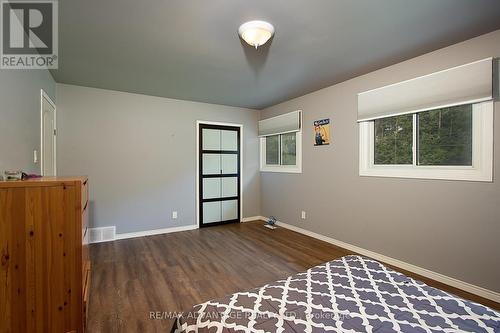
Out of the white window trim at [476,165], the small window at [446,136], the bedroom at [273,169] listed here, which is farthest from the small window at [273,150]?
the small window at [446,136]

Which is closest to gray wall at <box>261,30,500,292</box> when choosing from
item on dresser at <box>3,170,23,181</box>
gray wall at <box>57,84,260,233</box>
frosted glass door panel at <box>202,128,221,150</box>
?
frosted glass door panel at <box>202,128,221,150</box>

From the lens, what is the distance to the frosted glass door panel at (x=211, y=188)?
4.74m

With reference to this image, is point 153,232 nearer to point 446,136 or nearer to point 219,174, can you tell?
point 219,174

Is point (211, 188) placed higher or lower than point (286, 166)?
lower

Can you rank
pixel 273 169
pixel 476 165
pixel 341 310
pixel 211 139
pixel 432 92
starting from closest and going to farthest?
pixel 341 310, pixel 476 165, pixel 432 92, pixel 211 139, pixel 273 169

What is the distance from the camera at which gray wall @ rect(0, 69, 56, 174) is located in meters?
1.70

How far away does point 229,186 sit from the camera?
5035 mm

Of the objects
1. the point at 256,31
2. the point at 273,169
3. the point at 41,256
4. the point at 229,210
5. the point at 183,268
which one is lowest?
the point at 183,268

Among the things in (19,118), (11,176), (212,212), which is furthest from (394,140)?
Result: (19,118)

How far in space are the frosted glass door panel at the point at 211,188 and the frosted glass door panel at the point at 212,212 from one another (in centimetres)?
15

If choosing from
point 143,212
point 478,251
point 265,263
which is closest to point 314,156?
point 265,263

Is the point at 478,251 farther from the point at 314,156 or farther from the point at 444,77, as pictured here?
the point at 314,156

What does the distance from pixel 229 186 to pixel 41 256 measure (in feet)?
11.9

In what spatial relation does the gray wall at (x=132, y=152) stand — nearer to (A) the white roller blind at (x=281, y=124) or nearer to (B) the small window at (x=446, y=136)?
(A) the white roller blind at (x=281, y=124)
